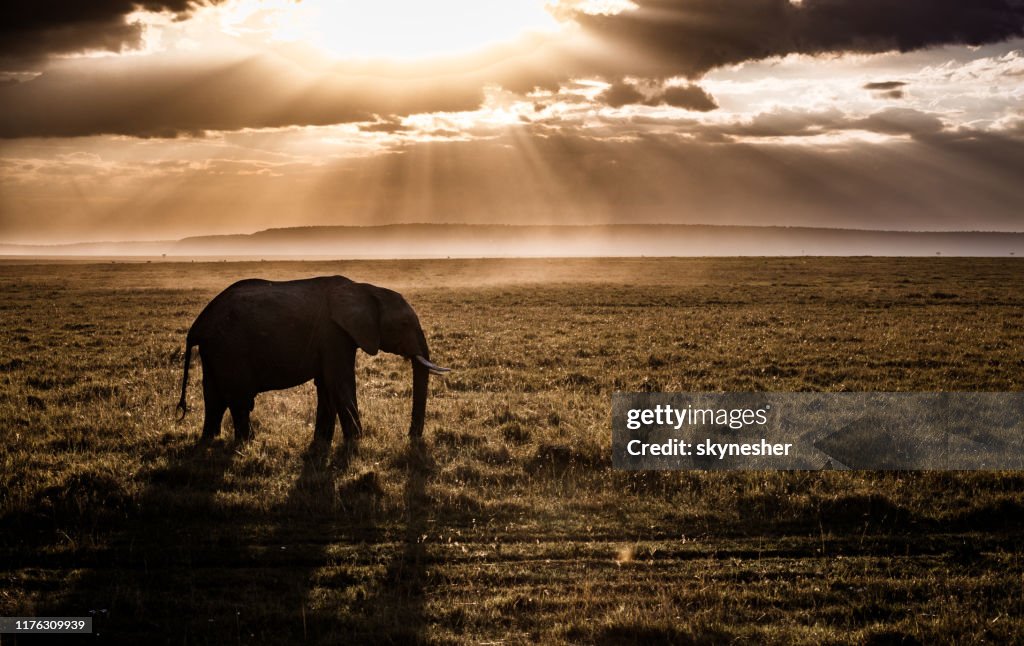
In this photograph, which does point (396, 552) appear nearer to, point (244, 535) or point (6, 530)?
point (244, 535)

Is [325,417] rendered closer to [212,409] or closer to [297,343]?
[297,343]

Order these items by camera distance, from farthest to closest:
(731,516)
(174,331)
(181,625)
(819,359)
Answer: (174,331) < (819,359) < (731,516) < (181,625)

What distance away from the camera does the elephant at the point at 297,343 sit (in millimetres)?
11922

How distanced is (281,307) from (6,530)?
193 inches

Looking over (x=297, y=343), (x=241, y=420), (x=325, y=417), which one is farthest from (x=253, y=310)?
(x=325, y=417)

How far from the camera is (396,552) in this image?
26.3 ft

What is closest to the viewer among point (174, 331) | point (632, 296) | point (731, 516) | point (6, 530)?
point (6, 530)

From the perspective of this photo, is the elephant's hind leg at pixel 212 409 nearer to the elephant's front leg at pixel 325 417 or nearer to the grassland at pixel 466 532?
the grassland at pixel 466 532

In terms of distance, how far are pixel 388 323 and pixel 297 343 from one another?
150 centimetres

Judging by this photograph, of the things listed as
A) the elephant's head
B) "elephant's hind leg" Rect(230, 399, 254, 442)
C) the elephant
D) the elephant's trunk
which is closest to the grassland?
"elephant's hind leg" Rect(230, 399, 254, 442)

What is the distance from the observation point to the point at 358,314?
1238 cm

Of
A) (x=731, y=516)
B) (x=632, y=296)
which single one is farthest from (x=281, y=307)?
(x=632, y=296)

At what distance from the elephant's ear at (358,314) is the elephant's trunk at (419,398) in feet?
2.63

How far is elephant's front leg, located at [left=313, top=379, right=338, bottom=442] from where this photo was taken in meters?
12.2
